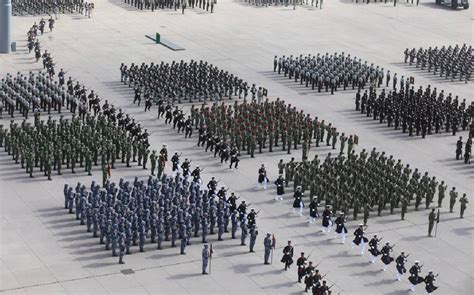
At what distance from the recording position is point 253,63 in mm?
72938

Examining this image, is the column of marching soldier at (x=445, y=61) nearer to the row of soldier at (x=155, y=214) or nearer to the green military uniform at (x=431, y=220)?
the green military uniform at (x=431, y=220)

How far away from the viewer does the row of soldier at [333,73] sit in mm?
66500

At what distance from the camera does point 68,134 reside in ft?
171

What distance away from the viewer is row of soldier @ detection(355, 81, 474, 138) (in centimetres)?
5859

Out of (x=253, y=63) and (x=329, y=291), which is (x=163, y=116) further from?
(x=329, y=291)

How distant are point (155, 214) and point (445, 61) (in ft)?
119

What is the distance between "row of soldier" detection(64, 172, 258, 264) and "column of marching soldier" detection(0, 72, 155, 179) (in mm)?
4479

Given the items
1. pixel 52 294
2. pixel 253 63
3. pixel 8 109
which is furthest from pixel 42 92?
pixel 52 294

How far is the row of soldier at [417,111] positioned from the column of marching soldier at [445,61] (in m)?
9.51

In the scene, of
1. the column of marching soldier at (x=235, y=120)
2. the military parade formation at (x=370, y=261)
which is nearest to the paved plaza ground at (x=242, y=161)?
the military parade formation at (x=370, y=261)

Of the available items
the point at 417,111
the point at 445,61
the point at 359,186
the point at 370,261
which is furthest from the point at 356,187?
the point at 445,61

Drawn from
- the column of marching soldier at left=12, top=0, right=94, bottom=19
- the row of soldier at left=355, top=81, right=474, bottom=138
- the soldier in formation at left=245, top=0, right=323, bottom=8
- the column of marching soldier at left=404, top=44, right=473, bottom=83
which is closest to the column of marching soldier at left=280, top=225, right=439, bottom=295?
the row of soldier at left=355, top=81, right=474, bottom=138

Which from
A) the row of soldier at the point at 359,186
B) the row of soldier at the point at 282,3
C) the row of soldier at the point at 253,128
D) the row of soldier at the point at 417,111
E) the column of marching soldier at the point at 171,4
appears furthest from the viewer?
the row of soldier at the point at 282,3

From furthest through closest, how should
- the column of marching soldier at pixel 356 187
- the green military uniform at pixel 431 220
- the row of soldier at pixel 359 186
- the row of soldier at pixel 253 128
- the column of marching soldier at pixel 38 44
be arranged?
the column of marching soldier at pixel 38 44, the row of soldier at pixel 253 128, the row of soldier at pixel 359 186, the column of marching soldier at pixel 356 187, the green military uniform at pixel 431 220
